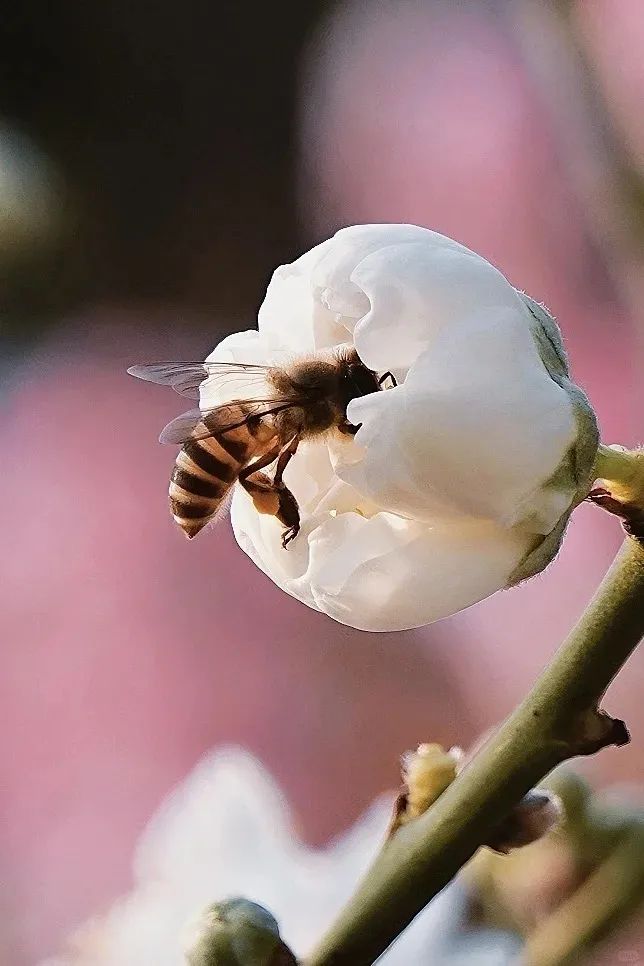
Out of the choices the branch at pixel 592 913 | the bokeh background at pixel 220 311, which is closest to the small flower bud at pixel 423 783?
the branch at pixel 592 913

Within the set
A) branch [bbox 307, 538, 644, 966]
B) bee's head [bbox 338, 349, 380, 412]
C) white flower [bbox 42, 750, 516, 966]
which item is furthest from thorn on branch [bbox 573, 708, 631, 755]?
white flower [bbox 42, 750, 516, 966]

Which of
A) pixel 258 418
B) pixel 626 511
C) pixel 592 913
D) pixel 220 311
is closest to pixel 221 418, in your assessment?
pixel 258 418

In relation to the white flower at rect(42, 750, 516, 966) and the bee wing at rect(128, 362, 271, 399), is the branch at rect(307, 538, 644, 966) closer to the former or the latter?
the bee wing at rect(128, 362, 271, 399)

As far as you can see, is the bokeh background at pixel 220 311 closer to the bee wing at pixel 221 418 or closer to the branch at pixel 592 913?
the branch at pixel 592 913

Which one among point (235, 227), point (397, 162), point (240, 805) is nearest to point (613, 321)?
point (397, 162)

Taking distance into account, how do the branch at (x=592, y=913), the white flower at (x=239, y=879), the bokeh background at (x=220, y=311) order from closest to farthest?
the branch at (x=592, y=913) → the white flower at (x=239, y=879) → the bokeh background at (x=220, y=311)

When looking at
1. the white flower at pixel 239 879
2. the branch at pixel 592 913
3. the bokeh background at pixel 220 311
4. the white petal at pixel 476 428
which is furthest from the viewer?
the bokeh background at pixel 220 311

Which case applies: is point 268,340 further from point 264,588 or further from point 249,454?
point 264,588
